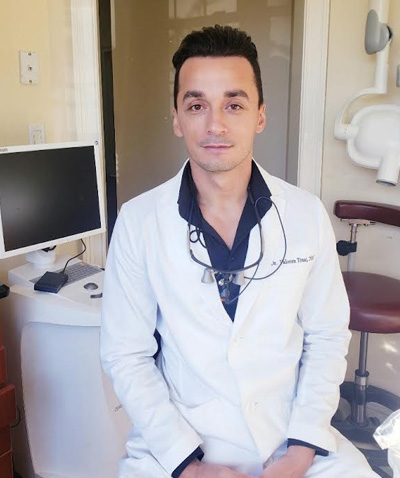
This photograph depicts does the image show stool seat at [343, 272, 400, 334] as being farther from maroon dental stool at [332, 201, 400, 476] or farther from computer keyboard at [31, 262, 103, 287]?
computer keyboard at [31, 262, 103, 287]

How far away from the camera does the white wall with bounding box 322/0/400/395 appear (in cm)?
208

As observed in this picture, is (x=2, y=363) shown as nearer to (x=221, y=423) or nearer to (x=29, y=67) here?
(x=221, y=423)

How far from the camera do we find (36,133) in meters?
1.95

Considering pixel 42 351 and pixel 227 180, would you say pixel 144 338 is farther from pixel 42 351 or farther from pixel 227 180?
pixel 42 351

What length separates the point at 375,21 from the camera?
1899 mm

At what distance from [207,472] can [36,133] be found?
1347 millimetres

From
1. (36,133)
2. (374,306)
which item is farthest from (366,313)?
(36,133)

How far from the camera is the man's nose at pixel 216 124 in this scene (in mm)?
1112

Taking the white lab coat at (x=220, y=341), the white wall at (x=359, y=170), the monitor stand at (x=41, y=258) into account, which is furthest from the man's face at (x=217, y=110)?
the white wall at (x=359, y=170)

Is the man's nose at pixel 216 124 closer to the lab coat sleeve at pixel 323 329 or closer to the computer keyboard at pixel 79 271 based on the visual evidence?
the lab coat sleeve at pixel 323 329

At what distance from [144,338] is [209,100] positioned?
521mm

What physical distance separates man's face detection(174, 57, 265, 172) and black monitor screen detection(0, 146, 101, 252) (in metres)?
0.69

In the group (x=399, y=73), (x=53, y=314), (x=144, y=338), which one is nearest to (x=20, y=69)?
(x=53, y=314)

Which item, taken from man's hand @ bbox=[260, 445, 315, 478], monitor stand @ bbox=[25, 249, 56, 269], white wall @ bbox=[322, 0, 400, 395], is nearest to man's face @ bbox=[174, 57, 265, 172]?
man's hand @ bbox=[260, 445, 315, 478]
